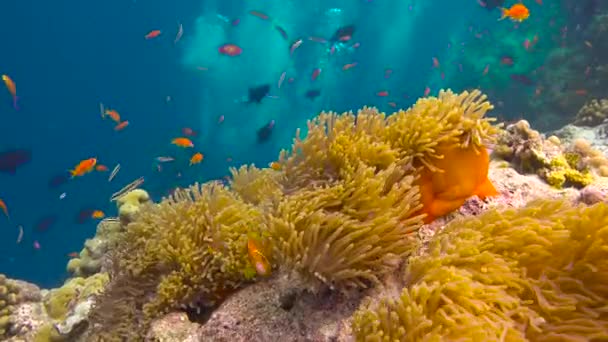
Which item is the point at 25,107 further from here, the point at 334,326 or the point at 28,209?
the point at 334,326

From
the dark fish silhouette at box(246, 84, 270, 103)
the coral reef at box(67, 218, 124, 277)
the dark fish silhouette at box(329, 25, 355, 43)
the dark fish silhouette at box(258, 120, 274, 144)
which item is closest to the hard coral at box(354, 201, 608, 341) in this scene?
the coral reef at box(67, 218, 124, 277)

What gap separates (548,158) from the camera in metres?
3.74

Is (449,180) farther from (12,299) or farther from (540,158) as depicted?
(12,299)

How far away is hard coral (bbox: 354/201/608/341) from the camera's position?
5.89 ft

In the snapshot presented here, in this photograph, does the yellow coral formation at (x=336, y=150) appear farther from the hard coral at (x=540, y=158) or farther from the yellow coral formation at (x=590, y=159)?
the yellow coral formation at (x=590, y=159)

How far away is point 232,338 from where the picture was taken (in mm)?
2480

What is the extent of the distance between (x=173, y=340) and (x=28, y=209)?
106ft

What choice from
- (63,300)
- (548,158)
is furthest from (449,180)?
(63,300)

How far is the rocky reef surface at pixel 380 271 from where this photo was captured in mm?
1872

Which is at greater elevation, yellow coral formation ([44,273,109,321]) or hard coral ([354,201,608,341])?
yellow coral formation ([44,273,109,321])

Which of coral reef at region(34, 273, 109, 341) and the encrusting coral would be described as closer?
the encrusting coral

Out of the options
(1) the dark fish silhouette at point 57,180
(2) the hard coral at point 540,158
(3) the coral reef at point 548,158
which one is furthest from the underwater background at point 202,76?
(2) the hard coral at point 540,158

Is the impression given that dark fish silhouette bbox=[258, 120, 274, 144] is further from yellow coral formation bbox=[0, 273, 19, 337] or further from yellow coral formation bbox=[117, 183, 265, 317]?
yellow coral formation bbox=[117, 183, 265, 317]

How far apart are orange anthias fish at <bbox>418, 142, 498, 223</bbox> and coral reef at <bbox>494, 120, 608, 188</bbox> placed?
46.5 inches
